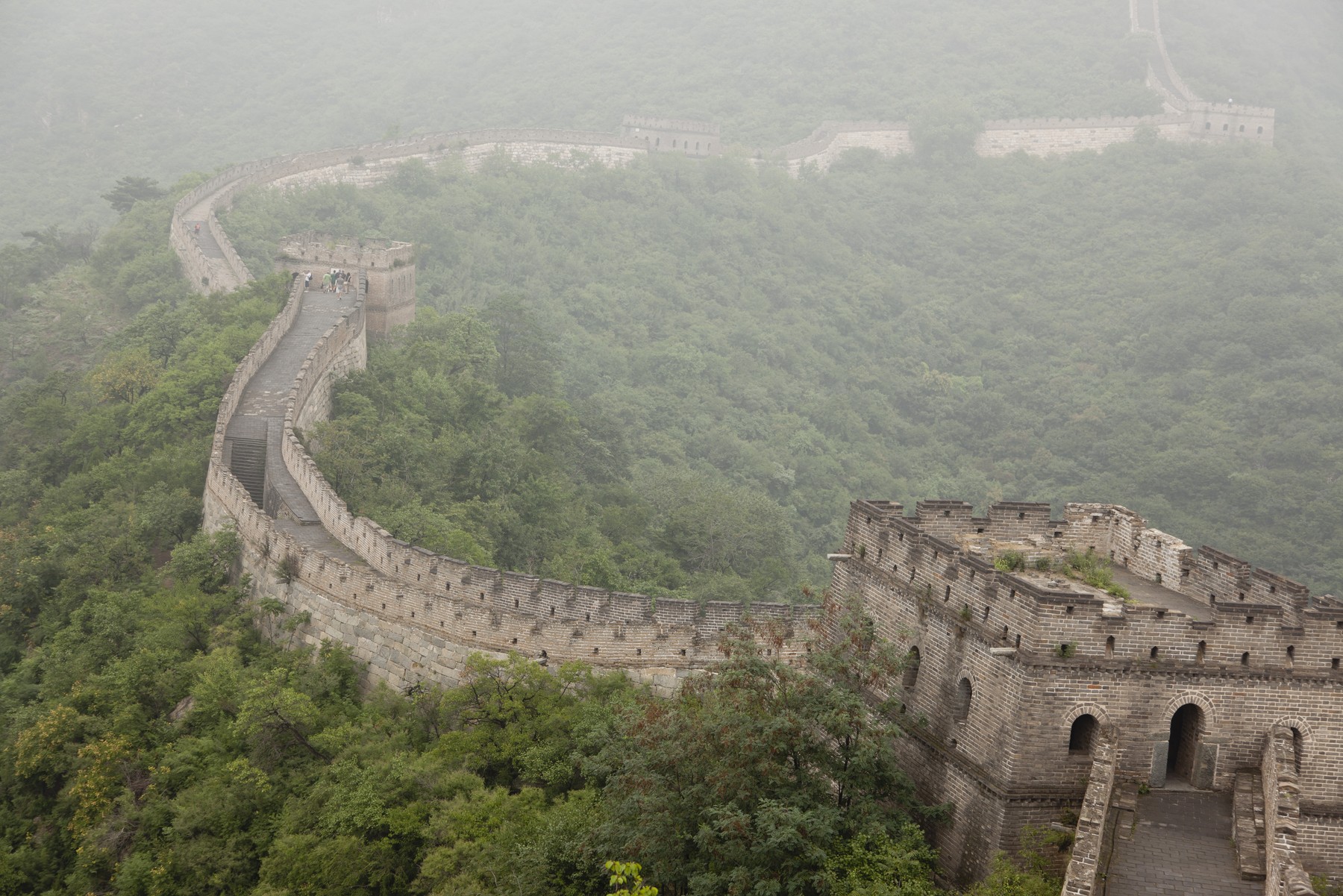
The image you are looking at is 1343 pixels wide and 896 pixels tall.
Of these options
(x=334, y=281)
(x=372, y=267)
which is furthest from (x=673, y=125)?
(x=334, y=281)

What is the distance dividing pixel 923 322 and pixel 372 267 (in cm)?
4407

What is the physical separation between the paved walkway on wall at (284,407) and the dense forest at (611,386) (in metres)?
1.25

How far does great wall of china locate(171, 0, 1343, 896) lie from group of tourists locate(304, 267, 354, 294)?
1312 cm

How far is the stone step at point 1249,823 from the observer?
49.9ft

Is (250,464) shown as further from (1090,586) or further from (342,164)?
(342,164)

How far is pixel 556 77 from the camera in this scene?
11750cm

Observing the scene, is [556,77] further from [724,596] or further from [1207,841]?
[1207,841]

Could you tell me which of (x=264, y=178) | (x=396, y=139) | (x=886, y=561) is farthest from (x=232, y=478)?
(x=396, y=139)

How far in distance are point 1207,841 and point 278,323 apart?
31138 mm

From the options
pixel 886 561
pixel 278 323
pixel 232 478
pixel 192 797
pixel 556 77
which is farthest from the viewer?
pixel 556 77

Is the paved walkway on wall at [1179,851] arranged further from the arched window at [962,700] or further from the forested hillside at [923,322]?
the forested hillside at [923,322]

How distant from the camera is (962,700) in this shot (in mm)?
17812

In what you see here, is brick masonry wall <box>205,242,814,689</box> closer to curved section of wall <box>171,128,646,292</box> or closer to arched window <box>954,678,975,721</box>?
arched window <box>954,678,975,721</box>

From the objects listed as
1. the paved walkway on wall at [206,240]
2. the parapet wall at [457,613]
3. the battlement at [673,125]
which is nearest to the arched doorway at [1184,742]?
the parapet wall at [457,613]
